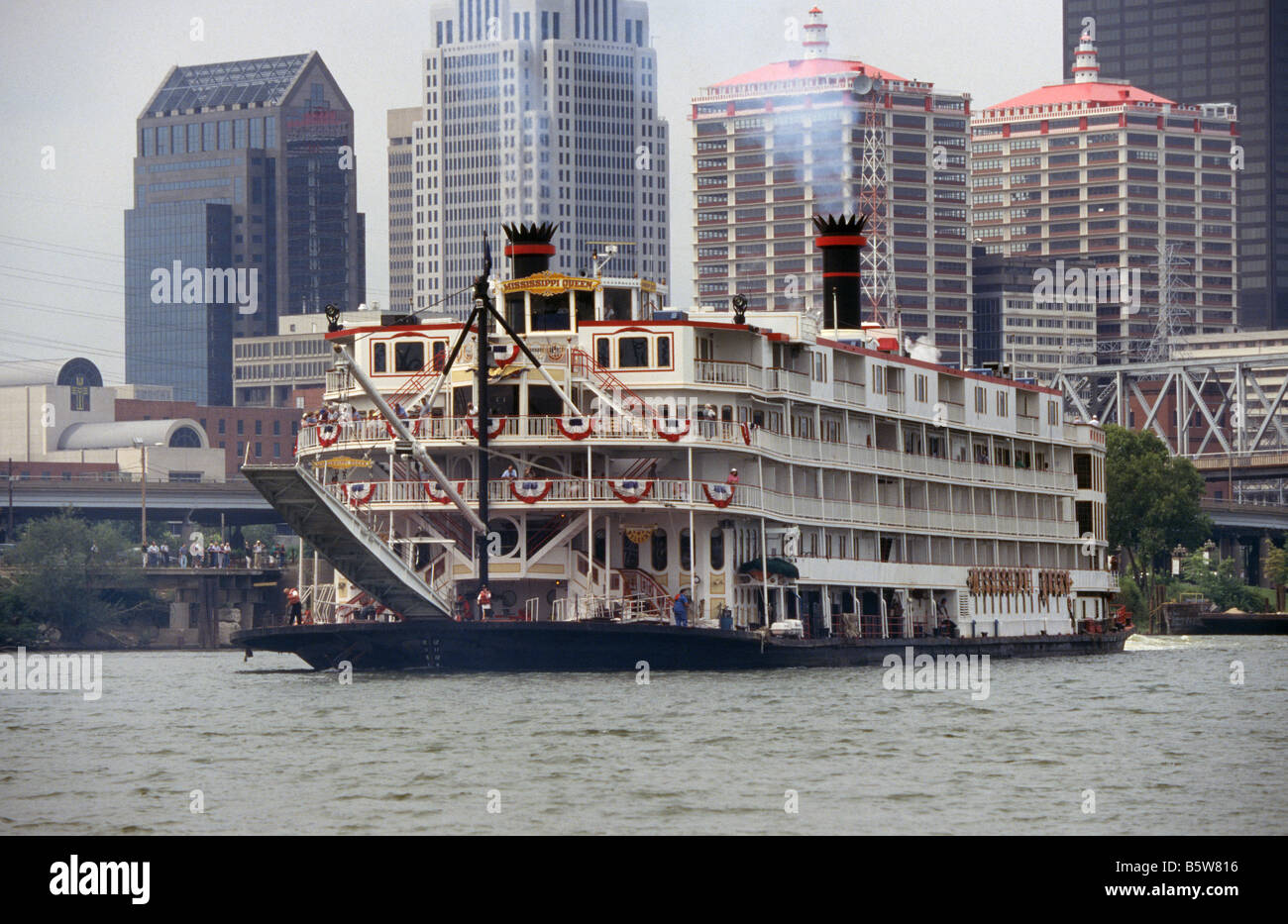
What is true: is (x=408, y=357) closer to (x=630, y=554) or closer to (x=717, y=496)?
(x=630, y=554)

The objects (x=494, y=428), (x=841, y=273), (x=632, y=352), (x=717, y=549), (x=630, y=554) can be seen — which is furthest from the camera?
(x=841, y=273)

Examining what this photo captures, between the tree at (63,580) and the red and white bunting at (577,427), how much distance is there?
60.2 m

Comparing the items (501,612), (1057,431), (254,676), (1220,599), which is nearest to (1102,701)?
(501,612)

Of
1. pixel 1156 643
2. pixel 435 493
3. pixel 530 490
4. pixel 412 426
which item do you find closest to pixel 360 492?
pixel 435 493

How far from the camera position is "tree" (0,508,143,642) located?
125 meters

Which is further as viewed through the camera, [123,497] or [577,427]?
[123,497]

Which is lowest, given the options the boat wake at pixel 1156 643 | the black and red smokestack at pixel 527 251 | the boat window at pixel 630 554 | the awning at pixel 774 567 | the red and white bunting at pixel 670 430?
the boat wake at pixel 1156 643

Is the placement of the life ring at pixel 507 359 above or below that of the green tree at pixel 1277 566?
above

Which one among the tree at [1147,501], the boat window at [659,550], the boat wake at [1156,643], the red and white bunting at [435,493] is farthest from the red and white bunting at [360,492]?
the tree at [1147,501]

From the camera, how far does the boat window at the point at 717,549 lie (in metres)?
73.5

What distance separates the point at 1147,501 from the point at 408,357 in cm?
9229

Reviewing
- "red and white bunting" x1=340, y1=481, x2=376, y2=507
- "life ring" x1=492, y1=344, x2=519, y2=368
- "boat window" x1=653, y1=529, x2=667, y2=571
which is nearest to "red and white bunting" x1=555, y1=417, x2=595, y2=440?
"life ring" x1=492, y1=344, x2=519, y2=368

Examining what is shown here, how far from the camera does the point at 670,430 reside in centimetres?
7044

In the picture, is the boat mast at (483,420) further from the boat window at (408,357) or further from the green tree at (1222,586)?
the green tree at (1222,586)
